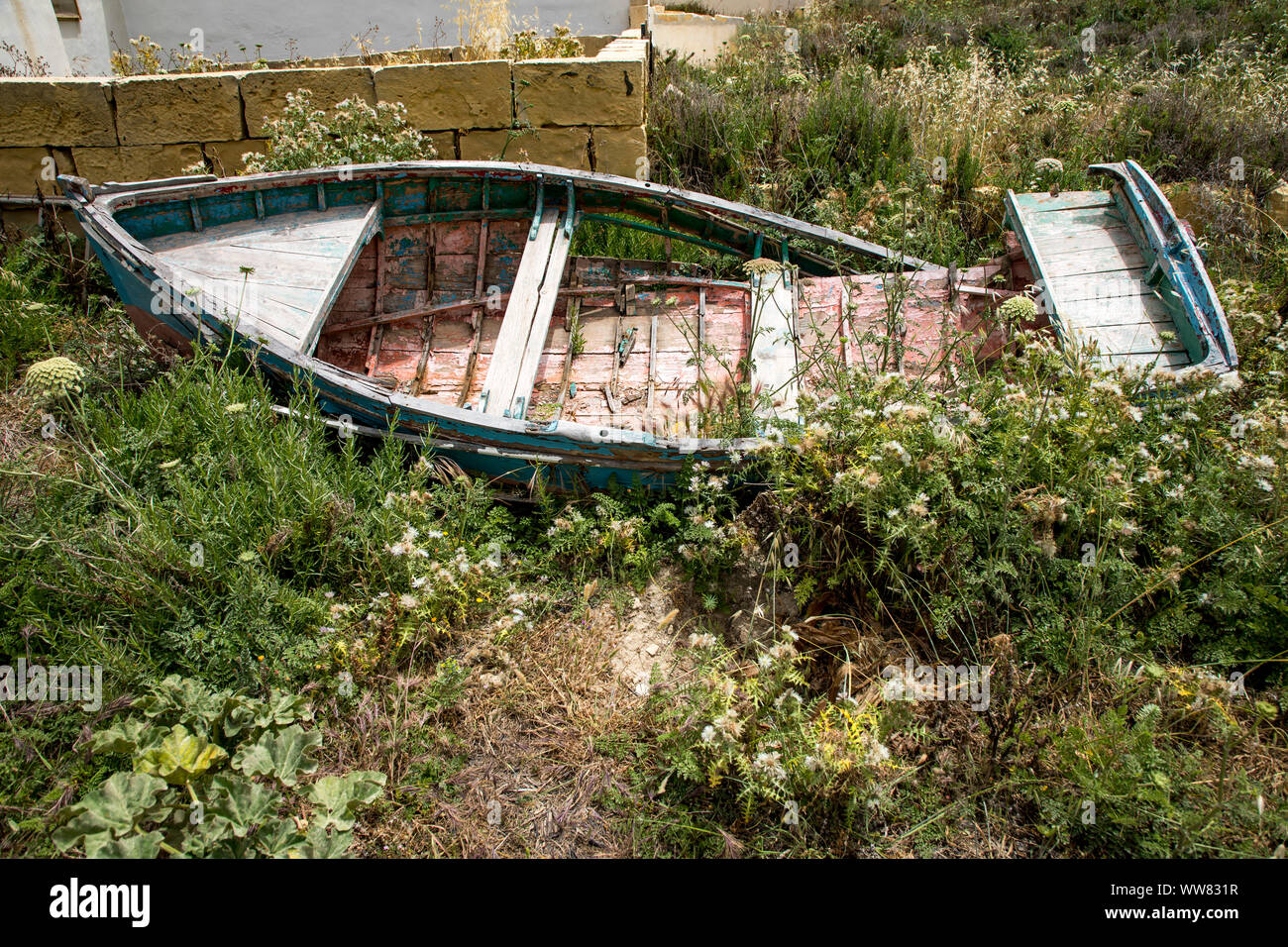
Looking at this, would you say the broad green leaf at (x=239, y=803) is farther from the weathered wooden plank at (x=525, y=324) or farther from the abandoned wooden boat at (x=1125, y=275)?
the abandoned wooden boat at (x=1125, y=275)

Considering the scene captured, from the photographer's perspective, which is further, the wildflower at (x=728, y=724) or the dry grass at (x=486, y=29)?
the dry grass at (x=486, y=29)

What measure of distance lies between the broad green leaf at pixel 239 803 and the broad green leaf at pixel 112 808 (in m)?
0.15

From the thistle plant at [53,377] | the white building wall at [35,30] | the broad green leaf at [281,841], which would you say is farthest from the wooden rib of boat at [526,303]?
the white building wall at [35,30]

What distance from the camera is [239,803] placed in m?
2.22

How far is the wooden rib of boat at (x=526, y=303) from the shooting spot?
3668mm

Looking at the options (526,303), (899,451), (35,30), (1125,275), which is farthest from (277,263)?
(35,30)

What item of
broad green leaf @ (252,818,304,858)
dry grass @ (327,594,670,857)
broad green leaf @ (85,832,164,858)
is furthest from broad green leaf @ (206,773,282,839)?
dry grass @ (327,594,670,857)

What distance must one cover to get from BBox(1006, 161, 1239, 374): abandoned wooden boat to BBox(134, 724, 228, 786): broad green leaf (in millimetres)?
3853

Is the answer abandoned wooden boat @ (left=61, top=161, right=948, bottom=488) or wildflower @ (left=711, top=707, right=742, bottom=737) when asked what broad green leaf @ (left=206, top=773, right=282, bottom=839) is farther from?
abandoned wooden boat @ (left=61, top=161, right=948, bottom=488)

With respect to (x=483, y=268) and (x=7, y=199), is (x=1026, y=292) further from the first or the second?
(x=7, y=199)

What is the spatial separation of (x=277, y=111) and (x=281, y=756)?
5.52 meters

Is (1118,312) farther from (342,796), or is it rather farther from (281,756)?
(281,756)

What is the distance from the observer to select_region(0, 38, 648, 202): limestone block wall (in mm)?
5867
